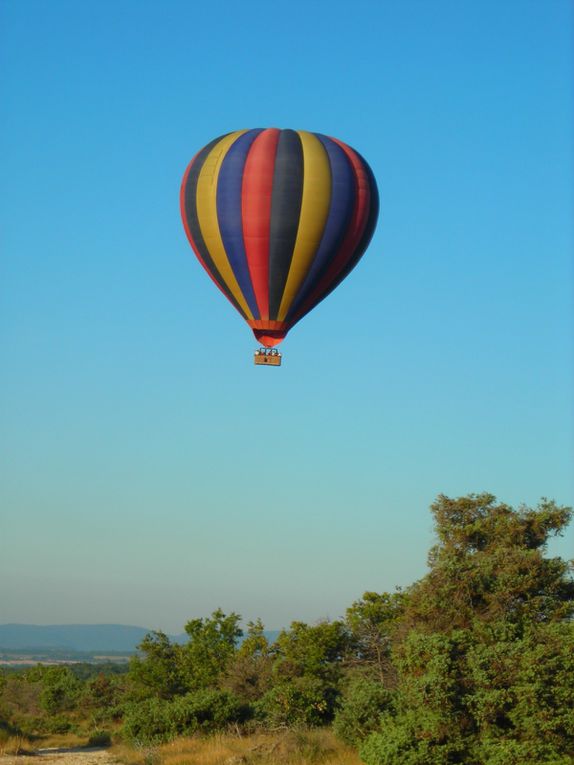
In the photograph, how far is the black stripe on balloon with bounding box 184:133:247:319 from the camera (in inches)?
1419

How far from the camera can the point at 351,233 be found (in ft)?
118

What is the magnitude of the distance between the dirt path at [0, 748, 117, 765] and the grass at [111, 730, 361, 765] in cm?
45

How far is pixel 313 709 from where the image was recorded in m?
30.5

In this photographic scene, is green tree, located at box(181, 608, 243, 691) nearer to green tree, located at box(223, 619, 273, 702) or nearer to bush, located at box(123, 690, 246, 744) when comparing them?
green tree, located at box(223, 619, 273, 702)

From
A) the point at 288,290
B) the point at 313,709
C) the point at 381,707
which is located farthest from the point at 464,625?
the point at 288,290

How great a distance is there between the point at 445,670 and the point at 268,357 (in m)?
16.3

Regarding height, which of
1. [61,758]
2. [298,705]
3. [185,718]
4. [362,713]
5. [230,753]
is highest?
[362,713]

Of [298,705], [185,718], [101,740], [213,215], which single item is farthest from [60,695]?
[213,215]

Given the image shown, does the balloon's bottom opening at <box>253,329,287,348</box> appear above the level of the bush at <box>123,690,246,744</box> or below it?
above

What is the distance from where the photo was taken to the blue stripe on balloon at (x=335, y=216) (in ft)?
116

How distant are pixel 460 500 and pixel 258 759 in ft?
36.4

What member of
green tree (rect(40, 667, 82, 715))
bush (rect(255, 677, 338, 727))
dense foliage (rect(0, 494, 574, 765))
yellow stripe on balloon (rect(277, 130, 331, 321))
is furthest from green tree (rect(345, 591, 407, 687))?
green tree (rect(40, 667, 82, 715))

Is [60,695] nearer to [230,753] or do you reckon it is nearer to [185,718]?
[185,718]

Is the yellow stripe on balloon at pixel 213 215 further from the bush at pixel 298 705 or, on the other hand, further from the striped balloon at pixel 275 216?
the bush at pixel 298 705
